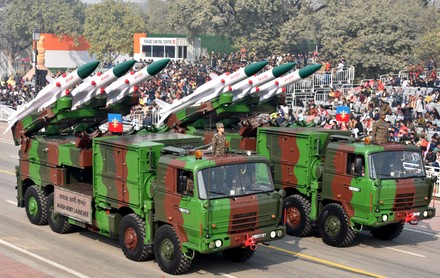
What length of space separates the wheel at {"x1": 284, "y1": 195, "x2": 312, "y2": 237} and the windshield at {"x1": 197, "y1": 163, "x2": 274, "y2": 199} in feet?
11.2

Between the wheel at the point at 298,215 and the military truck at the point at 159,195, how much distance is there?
2809 millimetres

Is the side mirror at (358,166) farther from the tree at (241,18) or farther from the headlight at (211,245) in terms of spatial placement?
the tree at (241,18)

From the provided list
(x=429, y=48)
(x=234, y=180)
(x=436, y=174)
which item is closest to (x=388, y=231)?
(x=234, y=180)

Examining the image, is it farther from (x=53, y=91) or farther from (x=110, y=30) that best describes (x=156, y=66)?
(x=110, y=30)

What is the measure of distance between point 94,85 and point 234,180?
785 cm

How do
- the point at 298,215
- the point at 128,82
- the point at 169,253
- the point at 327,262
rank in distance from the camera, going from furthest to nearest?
the point at 128,82 → the point at 298,215 → the point at 327,262 → the point at 169,253

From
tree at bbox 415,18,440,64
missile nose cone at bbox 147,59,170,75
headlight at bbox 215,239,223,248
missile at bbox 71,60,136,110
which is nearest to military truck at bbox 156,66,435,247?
missile nose cone at bbox 147,59,170,75

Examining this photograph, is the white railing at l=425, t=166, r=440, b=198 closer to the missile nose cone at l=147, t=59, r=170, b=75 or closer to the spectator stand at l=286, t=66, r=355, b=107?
the missile nose cone at l=147, t=59, r=170, b=75

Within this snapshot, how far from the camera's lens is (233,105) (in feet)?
78.1

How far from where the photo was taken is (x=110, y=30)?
76.9 m

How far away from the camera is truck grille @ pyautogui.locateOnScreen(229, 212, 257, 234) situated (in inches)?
606

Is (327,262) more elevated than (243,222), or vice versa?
(243,222)

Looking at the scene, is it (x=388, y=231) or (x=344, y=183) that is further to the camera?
(x=388, y=231)

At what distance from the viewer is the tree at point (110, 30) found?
77250mm
